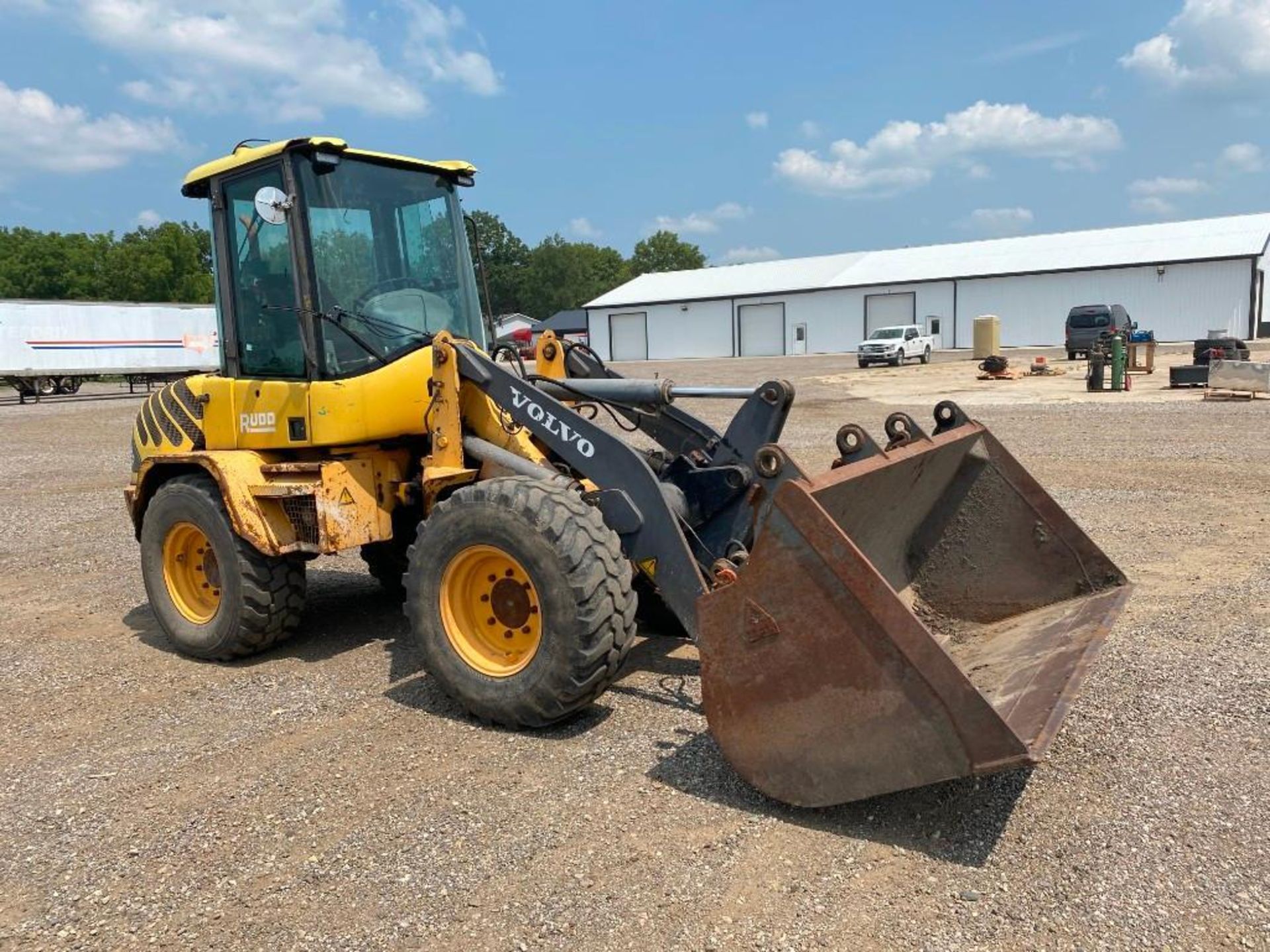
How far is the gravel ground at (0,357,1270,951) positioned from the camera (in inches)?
Result: 116

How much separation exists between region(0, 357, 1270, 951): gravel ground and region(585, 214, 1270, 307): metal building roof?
154 ft

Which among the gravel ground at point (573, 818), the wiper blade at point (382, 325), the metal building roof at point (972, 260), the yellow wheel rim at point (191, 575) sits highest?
the metal building roof at point (972, 260)

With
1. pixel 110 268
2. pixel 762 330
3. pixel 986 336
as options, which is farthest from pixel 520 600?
pixel 110 268

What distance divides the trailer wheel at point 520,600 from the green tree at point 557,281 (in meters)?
99.0

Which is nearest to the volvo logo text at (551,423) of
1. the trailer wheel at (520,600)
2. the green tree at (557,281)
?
the trailer wheel at (520,600)

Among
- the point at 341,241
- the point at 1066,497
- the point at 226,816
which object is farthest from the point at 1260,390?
the point at 226,816

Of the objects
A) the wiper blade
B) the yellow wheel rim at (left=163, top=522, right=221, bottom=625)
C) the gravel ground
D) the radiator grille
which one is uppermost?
the wiper blade

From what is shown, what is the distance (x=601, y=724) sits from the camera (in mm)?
4398

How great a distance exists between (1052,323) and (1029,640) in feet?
160

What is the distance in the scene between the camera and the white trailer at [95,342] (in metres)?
32.4

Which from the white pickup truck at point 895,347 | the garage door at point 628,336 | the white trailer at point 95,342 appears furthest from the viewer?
the garage door at point 628,336

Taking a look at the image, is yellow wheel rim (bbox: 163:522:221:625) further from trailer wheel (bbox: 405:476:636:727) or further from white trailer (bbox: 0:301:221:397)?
white trailer (bbox: 0:301:221:397)

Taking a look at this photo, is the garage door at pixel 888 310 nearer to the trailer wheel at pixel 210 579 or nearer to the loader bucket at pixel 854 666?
the trailer wheel at pixel 210 579

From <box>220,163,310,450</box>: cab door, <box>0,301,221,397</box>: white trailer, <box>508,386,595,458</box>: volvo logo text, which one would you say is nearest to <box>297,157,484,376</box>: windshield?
<box>220,163,310,450</box>: cab door
